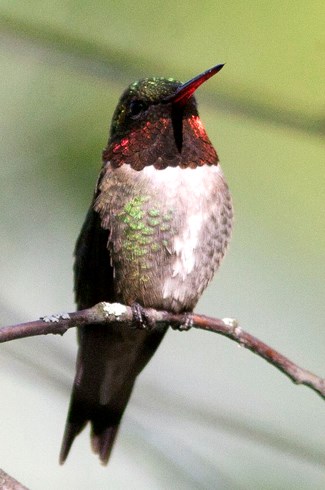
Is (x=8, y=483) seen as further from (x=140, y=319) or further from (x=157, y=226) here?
(x=157, y=226)

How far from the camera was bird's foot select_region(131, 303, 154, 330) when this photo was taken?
111 inches

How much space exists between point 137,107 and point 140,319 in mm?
850

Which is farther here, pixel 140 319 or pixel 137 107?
pixel 137 107

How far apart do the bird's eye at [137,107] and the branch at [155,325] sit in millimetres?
773

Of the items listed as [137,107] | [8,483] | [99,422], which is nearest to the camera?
[8,483]

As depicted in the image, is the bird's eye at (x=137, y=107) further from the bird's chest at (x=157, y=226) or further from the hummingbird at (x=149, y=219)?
the bird's chest at (x=157, y=226)

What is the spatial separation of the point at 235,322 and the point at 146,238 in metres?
0.54

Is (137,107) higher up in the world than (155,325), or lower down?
higher up

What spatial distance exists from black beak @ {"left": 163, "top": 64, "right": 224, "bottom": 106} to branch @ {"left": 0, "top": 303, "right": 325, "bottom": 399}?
76cm

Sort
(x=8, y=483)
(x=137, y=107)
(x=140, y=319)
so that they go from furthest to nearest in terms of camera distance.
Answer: (x=137, y=107) < (x=140, y=319) < (x=8, y=483)

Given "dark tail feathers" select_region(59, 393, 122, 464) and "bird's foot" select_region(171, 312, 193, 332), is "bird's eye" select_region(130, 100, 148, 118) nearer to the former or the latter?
"bird's foot" select_region(171, 312, 193, 332)

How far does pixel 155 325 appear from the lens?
2986 mm

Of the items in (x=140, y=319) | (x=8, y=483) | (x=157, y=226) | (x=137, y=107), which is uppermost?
(x=137, y=107)

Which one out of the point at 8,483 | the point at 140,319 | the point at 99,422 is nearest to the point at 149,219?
the point at 140,319
